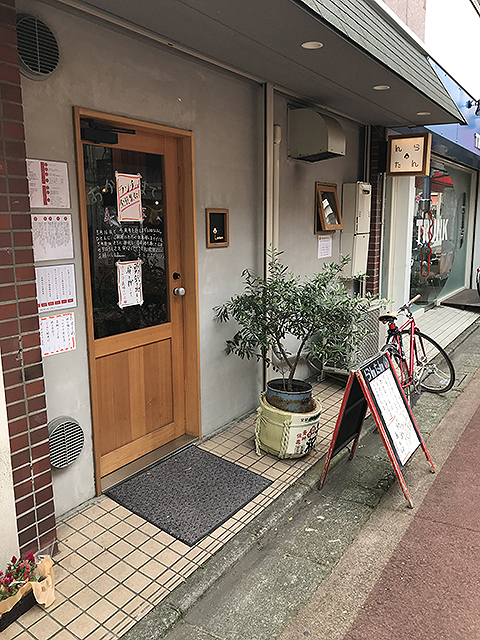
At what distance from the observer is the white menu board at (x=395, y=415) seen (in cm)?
389

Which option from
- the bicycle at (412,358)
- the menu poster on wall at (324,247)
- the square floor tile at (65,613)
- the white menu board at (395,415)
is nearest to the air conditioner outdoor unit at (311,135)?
the menu poster on wall at (324,247)

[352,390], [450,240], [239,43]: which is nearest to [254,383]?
[352,390]

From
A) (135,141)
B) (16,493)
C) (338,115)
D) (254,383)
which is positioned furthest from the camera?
(338,115)

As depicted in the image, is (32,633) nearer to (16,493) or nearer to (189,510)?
(16,493)

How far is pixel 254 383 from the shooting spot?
5344 millimetres

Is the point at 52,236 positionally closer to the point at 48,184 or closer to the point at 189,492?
the point at 48,184

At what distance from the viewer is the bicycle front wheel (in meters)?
5.81

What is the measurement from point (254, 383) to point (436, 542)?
237 cm

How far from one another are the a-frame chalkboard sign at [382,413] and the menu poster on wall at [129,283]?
1.75 metres

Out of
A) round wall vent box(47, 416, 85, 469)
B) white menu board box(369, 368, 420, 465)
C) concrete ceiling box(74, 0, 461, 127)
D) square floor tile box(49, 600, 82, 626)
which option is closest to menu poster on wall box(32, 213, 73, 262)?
round wall vent box(47, 416, 85, 469)

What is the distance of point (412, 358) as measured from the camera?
5.62 meters

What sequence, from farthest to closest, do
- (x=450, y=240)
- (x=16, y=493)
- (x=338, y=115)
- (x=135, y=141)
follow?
(x=450, y=240), (x=338, y=115), (x=135, y=141), (x=16, y=493)

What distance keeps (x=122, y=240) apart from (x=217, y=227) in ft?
3.27

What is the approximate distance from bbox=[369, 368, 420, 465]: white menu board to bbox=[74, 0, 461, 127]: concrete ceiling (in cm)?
248
